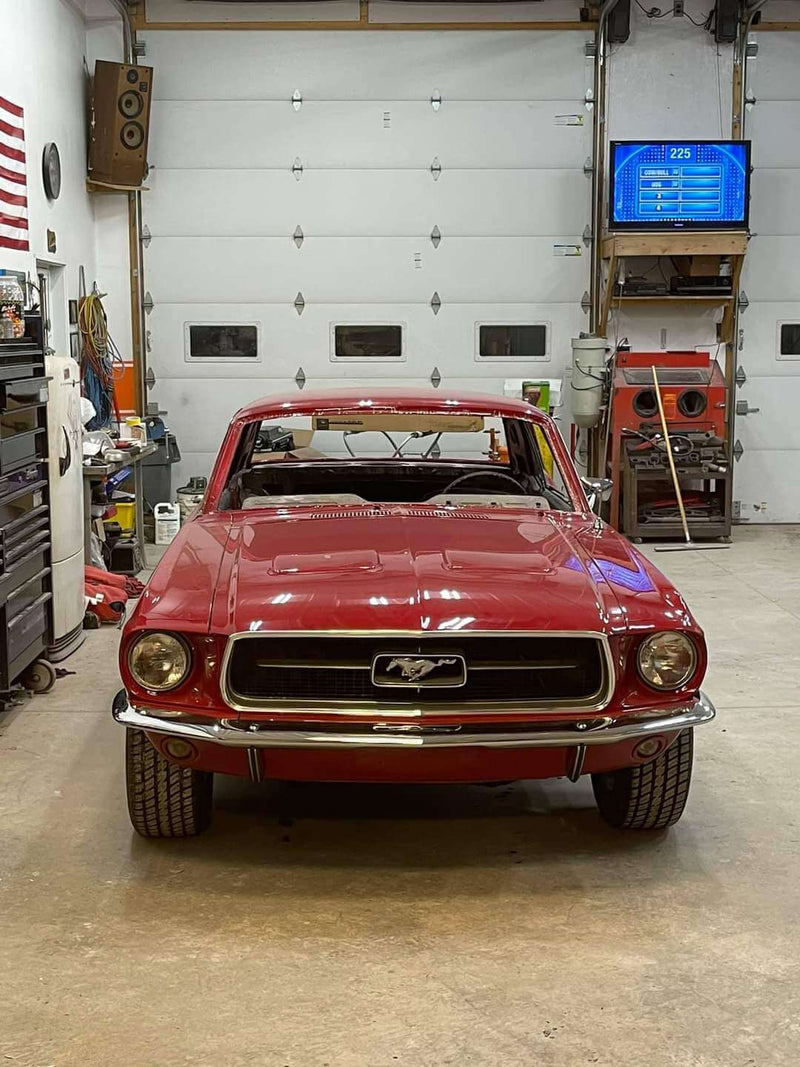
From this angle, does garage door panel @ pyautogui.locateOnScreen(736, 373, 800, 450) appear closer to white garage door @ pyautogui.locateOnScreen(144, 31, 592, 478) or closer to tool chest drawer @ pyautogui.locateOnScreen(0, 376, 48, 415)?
white garage door @ pyautogui.locateOnScreen(144, 31, 592, 478)

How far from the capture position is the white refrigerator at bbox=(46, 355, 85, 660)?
5449 mm

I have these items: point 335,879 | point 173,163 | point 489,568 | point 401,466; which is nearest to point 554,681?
point 489,568

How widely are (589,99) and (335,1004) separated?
29.5 feet

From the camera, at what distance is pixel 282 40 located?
1003 cm

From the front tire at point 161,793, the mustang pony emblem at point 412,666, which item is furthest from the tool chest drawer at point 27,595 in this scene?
the mustang pony emblem at point 412,666

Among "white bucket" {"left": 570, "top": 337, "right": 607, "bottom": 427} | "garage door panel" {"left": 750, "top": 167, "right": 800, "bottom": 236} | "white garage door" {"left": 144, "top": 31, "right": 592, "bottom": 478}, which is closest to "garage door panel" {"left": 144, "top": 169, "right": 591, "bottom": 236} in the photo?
"white garage door" {"left": 144, "top": 31, "right": 592, "bottom": 478}

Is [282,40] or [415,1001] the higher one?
[282,40]

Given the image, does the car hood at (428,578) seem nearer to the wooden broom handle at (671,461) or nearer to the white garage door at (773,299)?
the wooden broom handle at (671,461)

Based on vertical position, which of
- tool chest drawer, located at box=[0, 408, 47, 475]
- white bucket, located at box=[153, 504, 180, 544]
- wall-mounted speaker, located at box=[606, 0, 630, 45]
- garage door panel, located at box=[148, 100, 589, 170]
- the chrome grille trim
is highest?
wall-mounted speaker, located at box=[606, 0, 630, 45]

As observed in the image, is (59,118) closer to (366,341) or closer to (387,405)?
(366,341)

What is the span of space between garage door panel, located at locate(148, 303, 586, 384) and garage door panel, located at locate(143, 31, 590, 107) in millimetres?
1753

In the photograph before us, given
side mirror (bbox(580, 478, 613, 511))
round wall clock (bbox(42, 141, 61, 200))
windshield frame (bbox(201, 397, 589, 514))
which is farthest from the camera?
round wall clock (bbox(42, 141, 61, 200))

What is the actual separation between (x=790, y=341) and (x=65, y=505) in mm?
7080

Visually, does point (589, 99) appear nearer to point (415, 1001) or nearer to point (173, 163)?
point (173, 163)
